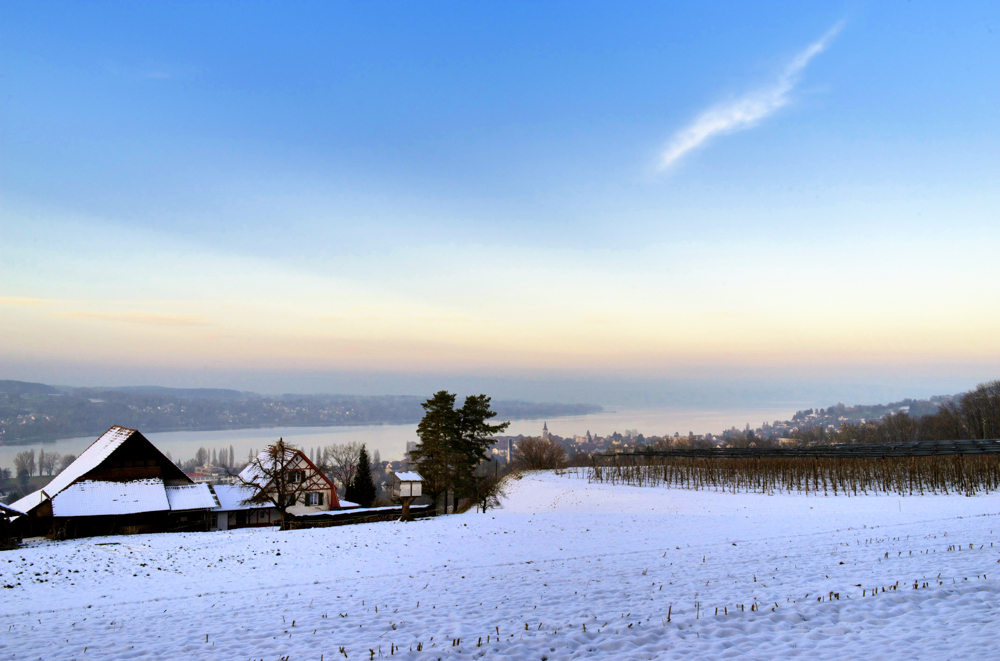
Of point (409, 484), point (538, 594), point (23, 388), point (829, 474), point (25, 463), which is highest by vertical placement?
point (23, 388)

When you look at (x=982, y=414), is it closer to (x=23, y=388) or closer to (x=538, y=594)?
(x=538, y=594)

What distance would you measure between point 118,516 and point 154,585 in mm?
19175

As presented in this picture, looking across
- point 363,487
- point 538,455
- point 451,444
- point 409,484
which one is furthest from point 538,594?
point 538,455

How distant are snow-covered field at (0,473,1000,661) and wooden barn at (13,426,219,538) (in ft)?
34.8

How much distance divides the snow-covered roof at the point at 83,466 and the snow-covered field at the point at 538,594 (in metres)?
13.6

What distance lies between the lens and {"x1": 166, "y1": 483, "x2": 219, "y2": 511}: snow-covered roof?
2992 centimetres

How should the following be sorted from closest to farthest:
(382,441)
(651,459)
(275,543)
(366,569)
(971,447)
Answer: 1. (366,569)
2. (275,543)
3. (971,447)
4. (651,459)
5. (382,441)

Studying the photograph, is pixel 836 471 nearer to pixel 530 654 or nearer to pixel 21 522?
pixel 530 654

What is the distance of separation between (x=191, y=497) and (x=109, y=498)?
387cm

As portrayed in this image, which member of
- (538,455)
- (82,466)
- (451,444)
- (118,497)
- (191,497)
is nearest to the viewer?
(118,497)

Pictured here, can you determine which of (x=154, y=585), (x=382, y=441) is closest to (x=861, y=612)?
(x=154, y=585)

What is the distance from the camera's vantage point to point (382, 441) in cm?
17625

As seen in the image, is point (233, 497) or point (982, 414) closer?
point (233, 497)

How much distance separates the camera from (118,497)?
28656 millimetres
